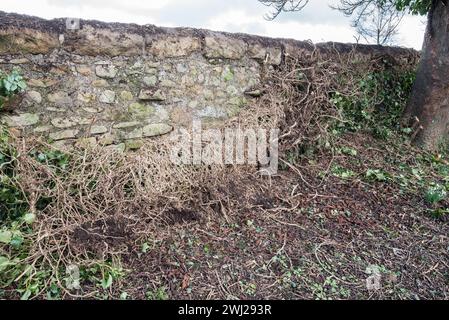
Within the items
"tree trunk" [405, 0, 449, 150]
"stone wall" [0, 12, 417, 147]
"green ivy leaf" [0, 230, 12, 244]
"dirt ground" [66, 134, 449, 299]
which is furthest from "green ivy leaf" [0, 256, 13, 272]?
"tree trunk" [405, 0, 449, 150]

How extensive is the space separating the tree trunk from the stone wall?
182 centimetres

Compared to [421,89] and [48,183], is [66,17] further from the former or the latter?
[421,89]

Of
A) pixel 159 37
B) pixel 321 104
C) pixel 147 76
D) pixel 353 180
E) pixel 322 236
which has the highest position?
pixel 159 37

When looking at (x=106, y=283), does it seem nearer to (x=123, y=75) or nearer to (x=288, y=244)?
(x=288, y=244)

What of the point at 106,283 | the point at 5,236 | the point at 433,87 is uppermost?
the point at 433,87

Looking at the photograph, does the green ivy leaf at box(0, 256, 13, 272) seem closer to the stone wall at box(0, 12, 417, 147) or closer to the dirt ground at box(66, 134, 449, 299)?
the dirt ground at box(66, 134, 449, 299)

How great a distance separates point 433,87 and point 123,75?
11.6 ft

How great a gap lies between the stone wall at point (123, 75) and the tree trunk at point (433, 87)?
182 centimetres

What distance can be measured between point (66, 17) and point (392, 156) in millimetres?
3665

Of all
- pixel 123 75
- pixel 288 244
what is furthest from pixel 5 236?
pixel 288 244

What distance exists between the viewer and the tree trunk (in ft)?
13.2

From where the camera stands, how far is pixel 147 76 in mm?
3285

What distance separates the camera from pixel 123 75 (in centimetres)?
320

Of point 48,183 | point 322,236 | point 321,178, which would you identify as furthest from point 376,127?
point 48,183
